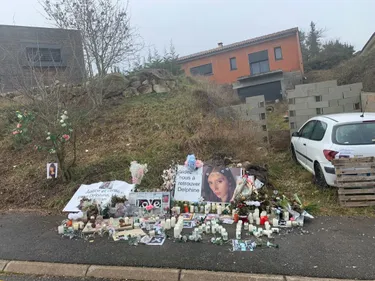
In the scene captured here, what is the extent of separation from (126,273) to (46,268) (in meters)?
1.03

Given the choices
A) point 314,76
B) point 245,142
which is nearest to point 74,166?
point 245,142

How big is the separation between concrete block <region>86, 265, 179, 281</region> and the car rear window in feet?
12.4

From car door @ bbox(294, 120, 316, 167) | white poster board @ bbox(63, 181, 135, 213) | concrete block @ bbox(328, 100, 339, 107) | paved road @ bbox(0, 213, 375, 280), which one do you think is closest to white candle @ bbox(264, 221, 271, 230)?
paved road @ bbox(0, 213, 375, 280)

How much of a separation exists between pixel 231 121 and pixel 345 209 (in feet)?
14.5

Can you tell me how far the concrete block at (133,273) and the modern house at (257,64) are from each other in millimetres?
21639

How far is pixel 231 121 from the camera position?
8.83 metres

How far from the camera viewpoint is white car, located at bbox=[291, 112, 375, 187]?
5.23 m

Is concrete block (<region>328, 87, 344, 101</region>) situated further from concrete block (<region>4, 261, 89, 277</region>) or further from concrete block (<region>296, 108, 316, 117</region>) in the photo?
concrete block (<region>4, 261, 89, 277</region>)

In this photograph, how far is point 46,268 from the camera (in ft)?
12.0

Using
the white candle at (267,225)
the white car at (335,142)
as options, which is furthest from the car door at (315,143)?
the white candle at (267,225)

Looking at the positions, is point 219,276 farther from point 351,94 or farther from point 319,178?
point 351,94

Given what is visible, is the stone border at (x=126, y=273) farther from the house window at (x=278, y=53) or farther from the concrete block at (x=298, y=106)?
the house window at (x=278, y=53)

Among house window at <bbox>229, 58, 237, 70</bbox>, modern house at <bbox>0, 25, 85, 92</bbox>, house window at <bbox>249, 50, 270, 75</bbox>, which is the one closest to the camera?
modern house at <bbox>0, 25, 85, 92</bbox>

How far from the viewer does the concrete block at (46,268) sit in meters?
3.56
